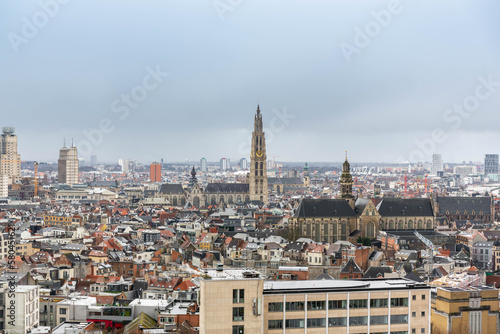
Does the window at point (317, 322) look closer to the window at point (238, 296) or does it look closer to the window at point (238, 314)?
the window at point (238, 314)

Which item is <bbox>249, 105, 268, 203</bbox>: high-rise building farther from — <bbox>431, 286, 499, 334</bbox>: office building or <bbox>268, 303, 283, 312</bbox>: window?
<bbox>268, 303, 283, 312</bbox>: window

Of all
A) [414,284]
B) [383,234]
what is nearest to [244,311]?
[414,284]

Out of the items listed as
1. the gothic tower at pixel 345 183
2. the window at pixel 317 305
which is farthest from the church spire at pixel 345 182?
the window at pixel 317 305

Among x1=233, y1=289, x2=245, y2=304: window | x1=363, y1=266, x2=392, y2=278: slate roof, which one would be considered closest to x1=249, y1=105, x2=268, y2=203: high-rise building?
x1=363, y1=266, x2=392, y2=278: slate roof

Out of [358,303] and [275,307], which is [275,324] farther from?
[358,303]

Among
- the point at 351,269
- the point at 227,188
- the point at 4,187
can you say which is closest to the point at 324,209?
the point at 351,269

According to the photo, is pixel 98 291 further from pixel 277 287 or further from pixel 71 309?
pixel 277 287
